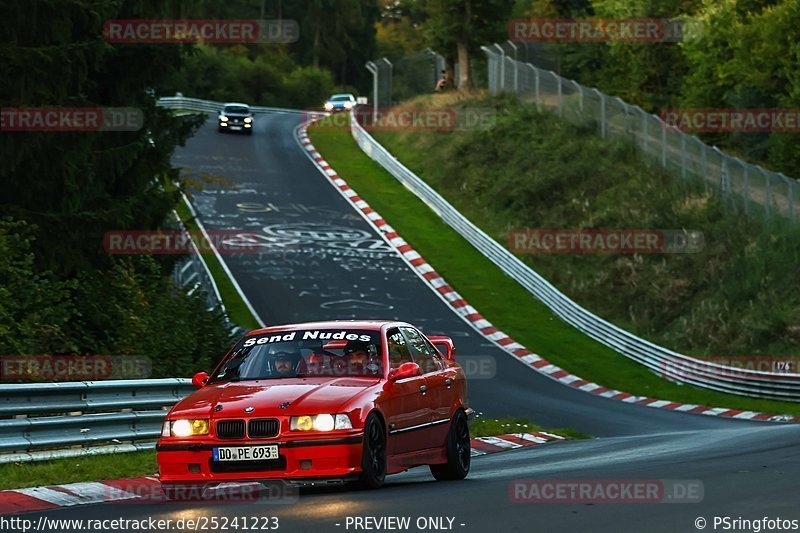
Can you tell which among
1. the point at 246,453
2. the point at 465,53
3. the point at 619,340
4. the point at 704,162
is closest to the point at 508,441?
the point at 246,453

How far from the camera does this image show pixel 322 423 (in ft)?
34.7

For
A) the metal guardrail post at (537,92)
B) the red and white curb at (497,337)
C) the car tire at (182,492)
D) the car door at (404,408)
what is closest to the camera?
the car tire at (182,492)

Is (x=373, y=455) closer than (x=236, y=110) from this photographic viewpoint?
Yes

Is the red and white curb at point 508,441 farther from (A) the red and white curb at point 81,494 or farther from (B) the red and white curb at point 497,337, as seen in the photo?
(B) the red and white curb at point 497,337

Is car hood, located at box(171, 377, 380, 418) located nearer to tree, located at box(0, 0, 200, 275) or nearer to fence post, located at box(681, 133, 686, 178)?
tree, located at box(0, 0, 200, 275)

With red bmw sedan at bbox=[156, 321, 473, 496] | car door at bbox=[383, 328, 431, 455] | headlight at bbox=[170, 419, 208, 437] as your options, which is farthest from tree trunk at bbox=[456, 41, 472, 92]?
headlight at bbox=[170, 419, 208, 437]

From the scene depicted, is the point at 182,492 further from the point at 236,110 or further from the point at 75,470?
the point at 236,110

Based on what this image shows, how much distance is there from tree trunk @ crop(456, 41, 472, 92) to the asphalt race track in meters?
8.17

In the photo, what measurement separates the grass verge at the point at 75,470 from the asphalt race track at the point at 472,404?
6.32 ft

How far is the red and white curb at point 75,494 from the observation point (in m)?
10.5

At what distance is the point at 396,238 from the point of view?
43.8m

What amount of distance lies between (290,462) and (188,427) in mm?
900

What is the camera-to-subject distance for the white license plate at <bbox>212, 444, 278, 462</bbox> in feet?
34.5

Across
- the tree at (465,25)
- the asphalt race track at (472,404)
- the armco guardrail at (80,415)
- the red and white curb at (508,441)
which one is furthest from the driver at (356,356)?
the tree at (465,25)
